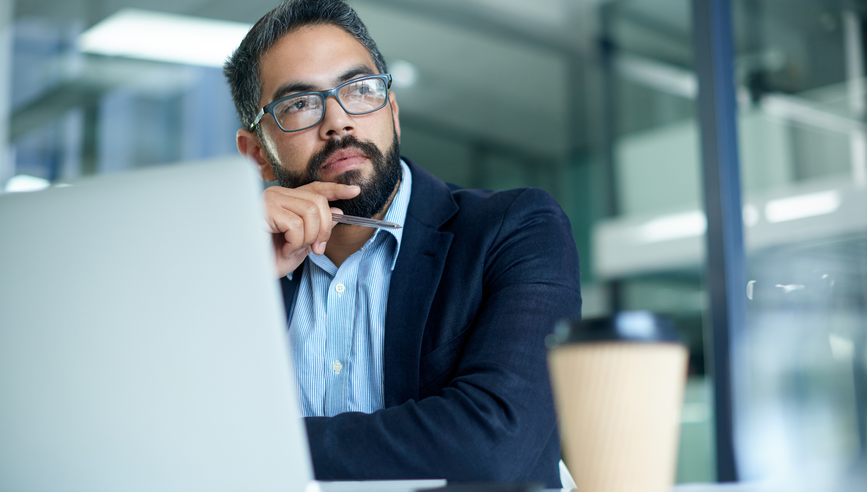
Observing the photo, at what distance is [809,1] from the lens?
428 centimetres

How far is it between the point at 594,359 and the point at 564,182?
566cm

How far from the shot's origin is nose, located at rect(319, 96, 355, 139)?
1.66m

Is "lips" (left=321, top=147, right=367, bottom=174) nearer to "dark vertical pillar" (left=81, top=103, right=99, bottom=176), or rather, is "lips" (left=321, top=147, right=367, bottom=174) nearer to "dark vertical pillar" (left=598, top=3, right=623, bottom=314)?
"dark vertical pillar" (left=81, top=103, right=99, bottom=176)

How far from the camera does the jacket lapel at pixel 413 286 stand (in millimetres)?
1437

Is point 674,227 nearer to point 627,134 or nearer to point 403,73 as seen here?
point 627,134

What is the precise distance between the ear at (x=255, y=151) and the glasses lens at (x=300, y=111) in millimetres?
227

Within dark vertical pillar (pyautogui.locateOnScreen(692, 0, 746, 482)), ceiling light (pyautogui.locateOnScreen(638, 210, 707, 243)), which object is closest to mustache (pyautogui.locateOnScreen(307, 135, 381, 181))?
dark vertical pillar (pyautogui.locateOnScreen(692, 0, 746, 482))

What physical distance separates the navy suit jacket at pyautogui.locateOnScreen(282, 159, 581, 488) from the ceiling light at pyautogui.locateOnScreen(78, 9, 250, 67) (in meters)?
3.08

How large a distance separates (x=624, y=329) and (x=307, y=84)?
4.33 feet

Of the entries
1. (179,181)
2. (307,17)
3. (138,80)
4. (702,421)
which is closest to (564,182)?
(702,421)

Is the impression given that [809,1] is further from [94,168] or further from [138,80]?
[94,168]

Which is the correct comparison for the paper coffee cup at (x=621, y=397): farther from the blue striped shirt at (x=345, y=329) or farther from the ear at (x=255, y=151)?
the ear at (x=255, y=151)

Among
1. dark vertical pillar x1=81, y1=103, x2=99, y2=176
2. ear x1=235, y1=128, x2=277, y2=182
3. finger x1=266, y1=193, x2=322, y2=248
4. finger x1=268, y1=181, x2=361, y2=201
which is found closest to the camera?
finger x1=266, y1=193, x2=322, y2=248

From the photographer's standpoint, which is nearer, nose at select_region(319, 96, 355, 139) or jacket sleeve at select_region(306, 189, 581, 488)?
jacket sleeve at select_region(306, 189, 581, 488)
